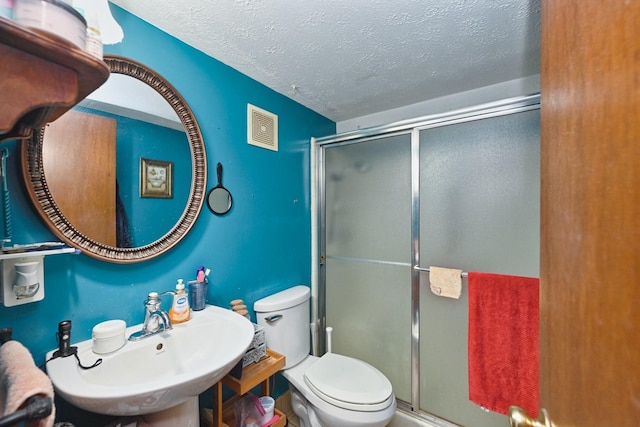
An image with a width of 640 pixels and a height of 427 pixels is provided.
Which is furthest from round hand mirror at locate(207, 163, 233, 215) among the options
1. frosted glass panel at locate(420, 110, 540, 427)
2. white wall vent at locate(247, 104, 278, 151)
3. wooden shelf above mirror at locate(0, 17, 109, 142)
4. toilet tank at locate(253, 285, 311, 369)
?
frosted glass panel at locate(420, 110, 540, 427)

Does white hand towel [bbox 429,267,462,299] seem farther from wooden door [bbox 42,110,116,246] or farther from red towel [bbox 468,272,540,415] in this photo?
wooden door [bbox 42,110,116,246]

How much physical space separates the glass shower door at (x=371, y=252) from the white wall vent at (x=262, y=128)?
0.50 meters

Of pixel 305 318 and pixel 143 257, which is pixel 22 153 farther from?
pixel 305 318

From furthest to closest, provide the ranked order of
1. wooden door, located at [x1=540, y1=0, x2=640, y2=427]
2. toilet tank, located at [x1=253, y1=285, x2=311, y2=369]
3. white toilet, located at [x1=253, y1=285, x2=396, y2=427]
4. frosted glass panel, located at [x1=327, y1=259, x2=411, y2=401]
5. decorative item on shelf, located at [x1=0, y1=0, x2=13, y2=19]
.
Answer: frosted glass panel, located at [x1=327, y1=259, x2=411, y2=401] < toilet tank, located at [x1=253, y1=285, x2=311, y2=369] < white toilet, located at [x1=253, y1=285, x2=396, y2=427] < decorative item on shelf, located at [x1=0, y1=0, x2=13, y2=19] < wooden door, located at [x1=540, y1=0, x2=640, y2=427]

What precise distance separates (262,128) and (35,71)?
3.88ft

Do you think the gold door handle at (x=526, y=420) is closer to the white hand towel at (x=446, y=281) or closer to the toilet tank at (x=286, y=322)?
the white hand towel at (x=446, y=281)

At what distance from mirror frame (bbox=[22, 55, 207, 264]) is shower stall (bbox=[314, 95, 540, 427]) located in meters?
0.98

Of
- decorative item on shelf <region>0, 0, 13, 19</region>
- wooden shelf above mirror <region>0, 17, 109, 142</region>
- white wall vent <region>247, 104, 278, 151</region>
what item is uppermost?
white wall vent <region>247, 104, 278, 151</region>

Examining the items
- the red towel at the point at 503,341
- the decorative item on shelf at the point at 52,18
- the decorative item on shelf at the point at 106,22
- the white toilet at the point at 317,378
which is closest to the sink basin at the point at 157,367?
the white toilet at the point at 317,378

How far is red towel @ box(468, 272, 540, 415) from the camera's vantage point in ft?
4.18

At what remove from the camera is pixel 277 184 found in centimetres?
174

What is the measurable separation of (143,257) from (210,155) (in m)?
0.57

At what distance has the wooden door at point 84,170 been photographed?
882 millimetres

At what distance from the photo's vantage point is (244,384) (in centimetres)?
112
